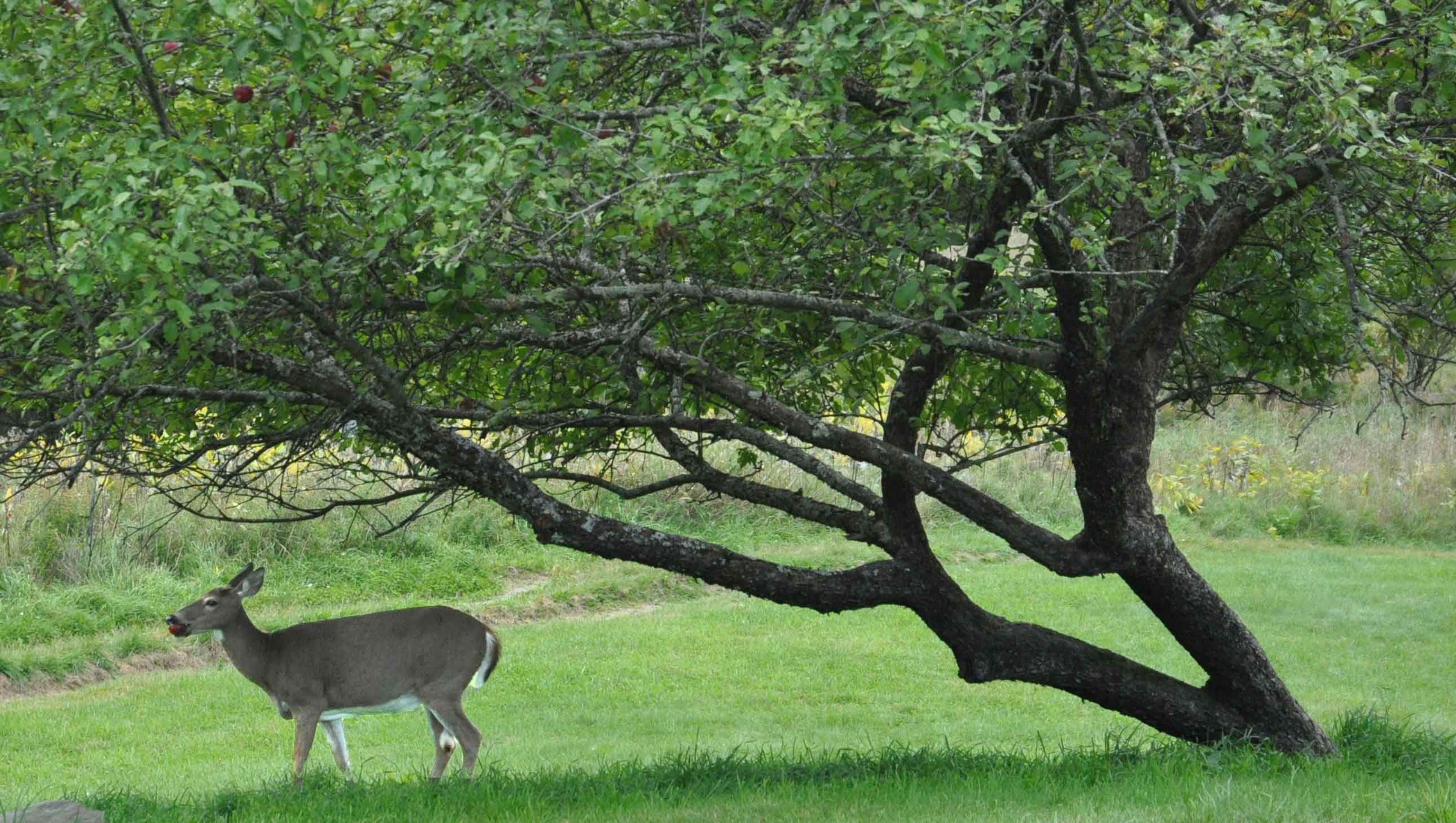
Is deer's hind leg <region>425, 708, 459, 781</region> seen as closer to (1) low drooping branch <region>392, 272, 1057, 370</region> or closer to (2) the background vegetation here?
(2) the background vegetation

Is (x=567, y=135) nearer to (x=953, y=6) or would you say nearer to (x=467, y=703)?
(x=953, y=6)

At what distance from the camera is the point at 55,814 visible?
23.7 feet

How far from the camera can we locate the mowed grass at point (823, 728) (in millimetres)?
7988

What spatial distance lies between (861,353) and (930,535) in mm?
14326

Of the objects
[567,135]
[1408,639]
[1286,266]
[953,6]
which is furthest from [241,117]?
[1408,639]

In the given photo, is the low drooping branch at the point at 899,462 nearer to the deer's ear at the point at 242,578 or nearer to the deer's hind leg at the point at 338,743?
the deer's hind leg at the point at 338,743

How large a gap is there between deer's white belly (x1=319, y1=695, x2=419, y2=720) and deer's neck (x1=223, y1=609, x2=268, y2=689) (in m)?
0.58

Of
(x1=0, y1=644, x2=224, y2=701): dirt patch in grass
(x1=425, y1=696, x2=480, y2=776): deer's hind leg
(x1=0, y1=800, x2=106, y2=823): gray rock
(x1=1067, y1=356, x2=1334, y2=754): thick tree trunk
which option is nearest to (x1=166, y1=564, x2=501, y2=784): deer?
(x1=425, y1=696, x2=480, y2=776): deer's hind leg

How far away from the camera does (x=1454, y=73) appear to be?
692 cm

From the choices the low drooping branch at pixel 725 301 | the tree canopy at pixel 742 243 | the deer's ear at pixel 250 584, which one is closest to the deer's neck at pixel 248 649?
the deer's ear at pixel 250 584

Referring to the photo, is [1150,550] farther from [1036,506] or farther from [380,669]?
[1036,506]

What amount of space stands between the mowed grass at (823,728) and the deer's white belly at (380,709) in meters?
0.47

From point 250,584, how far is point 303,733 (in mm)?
1305

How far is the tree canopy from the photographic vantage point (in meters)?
5.94
